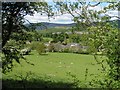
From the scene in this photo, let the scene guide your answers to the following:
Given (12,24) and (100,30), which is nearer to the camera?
(100,30)

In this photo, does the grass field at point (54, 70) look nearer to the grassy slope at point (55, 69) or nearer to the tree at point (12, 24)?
the grassy slope at point (55, 69)

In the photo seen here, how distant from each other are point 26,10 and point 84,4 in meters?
4.38

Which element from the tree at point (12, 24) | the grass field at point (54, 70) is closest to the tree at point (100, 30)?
the grass field at point (54, 70)

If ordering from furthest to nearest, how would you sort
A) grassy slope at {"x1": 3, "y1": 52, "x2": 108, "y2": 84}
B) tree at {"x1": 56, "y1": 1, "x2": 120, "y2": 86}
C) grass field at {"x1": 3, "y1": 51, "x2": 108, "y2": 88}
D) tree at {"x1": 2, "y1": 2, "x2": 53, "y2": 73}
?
grassy slope at {"x1": 3, "y1": 52, "x2": 108, "y2": 84}, grass field at {"x1": 3, "y1": 51, "x2": 108, "y2": 88}, tree at {"x1": 2, "y1": 2, "x2": 53, "y2": 73}, tree at {"x1": 56, "y1": 1, "x2": 120, "y2": 86}

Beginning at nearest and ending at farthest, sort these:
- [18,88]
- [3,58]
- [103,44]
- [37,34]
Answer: [103,44], [3,58], [37,34], [18,88]

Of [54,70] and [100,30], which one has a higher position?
[100,30]

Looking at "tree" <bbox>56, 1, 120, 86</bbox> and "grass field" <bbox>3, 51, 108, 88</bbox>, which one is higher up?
"tree" <bbox>56, 1, 120, 86</bbox>

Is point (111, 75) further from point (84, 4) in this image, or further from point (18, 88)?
point (18, 88)

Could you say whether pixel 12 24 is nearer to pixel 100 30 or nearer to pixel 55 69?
pixel 100 30

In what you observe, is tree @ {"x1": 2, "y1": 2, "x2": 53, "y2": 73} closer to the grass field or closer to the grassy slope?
the grass field

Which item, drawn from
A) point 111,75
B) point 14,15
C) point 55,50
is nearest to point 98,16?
point 111,75

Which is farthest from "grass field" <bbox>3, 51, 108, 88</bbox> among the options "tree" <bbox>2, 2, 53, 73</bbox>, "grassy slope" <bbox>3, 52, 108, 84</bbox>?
"tree" <bbox>2, 2, 53, 73</bbox>

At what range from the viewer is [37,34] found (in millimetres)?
10672

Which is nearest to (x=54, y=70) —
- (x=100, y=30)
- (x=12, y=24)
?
(x=12, y=24)
